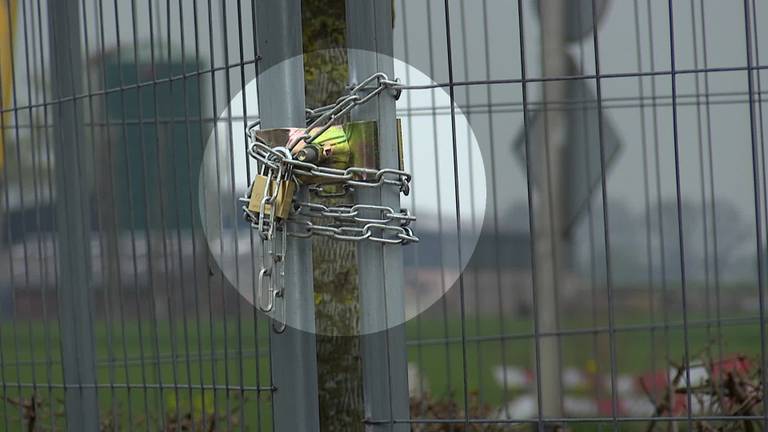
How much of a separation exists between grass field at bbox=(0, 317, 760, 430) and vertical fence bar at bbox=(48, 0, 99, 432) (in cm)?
7

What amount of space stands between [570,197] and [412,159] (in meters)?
3.49

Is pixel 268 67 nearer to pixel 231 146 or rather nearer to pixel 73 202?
pixel 231 146

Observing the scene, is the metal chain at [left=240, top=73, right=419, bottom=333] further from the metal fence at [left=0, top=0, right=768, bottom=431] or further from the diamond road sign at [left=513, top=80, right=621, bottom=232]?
the diamond road sign at [left=513, top=80, right=621, bottom=232]

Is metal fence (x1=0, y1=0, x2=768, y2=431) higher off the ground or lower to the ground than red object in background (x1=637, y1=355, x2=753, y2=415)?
higher

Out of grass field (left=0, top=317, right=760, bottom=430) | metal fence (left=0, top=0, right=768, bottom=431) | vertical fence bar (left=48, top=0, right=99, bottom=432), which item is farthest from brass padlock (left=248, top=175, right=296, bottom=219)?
vertical fence bar (left=48, top=0, right=99, bottom=432)

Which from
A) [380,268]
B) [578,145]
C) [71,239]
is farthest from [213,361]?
[578,145]

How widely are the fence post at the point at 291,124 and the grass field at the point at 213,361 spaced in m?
0.08

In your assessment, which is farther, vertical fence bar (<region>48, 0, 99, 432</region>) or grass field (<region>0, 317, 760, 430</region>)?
vertical fence bar (<region>48, 0, 99, 432</region>)

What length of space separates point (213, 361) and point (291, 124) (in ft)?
1.75

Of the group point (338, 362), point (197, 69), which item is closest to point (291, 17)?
point (197, 69)

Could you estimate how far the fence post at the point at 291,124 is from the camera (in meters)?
1.89

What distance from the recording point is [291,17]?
1.95 m

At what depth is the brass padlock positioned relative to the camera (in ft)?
5.76

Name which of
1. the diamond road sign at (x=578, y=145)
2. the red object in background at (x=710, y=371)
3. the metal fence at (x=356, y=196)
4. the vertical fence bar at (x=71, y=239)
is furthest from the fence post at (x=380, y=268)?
the diamond road sign at (x=578, y=145)
